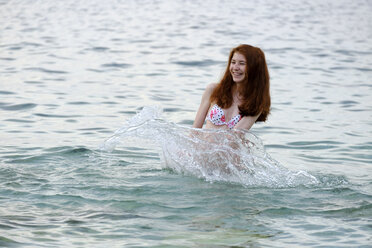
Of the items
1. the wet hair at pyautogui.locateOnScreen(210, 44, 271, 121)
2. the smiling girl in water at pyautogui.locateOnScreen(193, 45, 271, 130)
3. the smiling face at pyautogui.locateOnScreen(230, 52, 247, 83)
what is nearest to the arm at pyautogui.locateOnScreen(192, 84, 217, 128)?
the smiling girl in water at pyautogui.locateOnScreen(193, 45, 271, 130)

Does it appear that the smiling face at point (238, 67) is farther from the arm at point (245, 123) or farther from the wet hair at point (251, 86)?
the arm at point (245, 123)

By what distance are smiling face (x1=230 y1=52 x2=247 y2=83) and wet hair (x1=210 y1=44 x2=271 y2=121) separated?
0.11 feet

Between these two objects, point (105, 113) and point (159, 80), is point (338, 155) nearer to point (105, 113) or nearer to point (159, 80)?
point (105, 113)

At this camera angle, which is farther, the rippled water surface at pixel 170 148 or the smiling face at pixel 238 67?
the smiling face at pixel 238 67

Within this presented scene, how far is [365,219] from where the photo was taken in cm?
738

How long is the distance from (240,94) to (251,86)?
0.17 m

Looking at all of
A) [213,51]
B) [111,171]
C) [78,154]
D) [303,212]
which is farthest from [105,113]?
[213,51]

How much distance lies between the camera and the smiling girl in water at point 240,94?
328 inches

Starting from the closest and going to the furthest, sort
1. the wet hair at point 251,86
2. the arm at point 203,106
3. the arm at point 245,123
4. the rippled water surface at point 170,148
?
the rippled water surface at point 170,148 → the wet hair at point 251,86 → the arm at point 245,123 → the arm at point 203,106

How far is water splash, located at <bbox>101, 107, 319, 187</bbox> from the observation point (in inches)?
331

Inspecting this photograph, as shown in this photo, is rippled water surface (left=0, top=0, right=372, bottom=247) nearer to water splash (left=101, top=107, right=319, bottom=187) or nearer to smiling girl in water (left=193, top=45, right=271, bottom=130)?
water splash (left=101, top=107, right=319, bottom=187)

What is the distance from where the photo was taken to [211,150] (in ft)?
27.7

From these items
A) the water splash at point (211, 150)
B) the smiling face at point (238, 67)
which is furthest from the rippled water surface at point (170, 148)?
the smiling face at point (238, 67)

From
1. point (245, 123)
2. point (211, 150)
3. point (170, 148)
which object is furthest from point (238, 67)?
point (170, 148)
